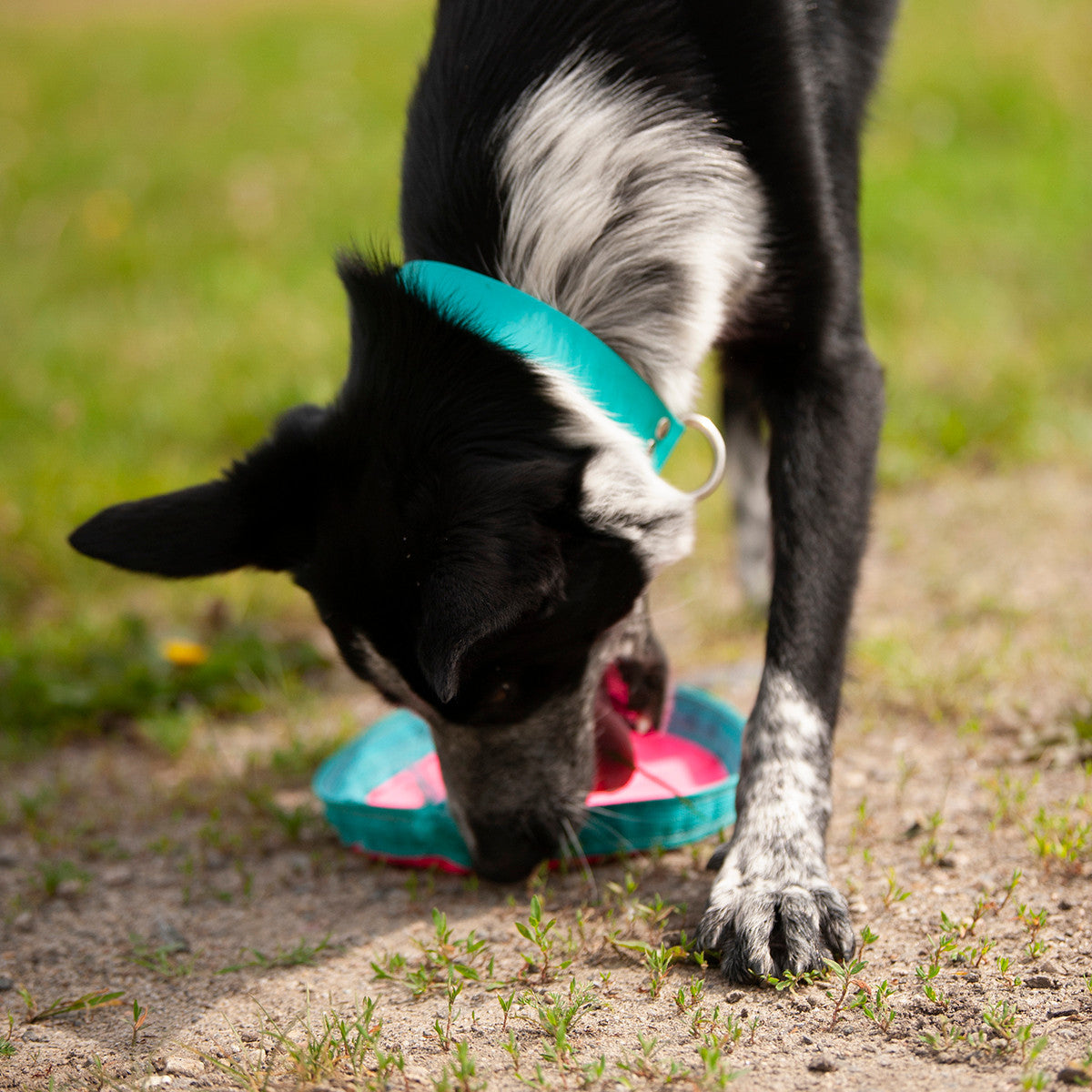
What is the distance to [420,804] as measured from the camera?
2.61 metres

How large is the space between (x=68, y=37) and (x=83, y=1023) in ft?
39.3

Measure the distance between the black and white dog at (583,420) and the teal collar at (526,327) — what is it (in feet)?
0.09

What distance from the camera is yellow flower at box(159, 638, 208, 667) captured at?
3430 millimetres

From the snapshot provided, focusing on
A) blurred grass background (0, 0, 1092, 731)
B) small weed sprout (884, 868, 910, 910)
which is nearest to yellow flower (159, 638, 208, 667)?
blurred grass background (0, 0, 1092, 731)

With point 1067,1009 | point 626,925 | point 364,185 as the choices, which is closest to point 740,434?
point 626,925

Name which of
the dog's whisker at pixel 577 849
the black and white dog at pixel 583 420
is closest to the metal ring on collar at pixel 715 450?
the black and white dog at pixel 583 420

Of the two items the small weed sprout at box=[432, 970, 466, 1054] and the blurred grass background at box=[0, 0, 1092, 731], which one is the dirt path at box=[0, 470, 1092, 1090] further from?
the blurred grass background at box=[0, 0, 1092, 731]

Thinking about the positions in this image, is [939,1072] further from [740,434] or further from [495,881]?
[740,434]

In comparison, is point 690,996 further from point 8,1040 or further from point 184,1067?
point 8,1040

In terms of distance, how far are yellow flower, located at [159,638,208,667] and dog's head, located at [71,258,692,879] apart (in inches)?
51.7

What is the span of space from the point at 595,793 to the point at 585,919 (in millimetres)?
371

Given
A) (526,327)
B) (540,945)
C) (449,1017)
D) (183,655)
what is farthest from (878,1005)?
(183,655)

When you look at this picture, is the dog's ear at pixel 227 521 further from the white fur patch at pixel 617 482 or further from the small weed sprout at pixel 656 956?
the small weed sprout at pixel 656 956

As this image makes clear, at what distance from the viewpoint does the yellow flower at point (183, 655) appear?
3430 mm
